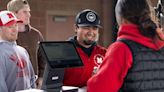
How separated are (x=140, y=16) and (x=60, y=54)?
50 cm

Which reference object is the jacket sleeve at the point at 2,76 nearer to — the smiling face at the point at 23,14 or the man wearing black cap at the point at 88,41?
the man wearing black cap at the point at 88,41

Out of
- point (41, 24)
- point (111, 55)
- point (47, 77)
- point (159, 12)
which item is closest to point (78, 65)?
point (47, 77)

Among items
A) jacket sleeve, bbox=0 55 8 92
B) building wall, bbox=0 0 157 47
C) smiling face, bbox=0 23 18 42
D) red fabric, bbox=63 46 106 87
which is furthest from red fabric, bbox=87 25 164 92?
building wall, bbox=0 0 157 47

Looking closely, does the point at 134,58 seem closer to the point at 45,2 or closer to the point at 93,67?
the point at 93,67

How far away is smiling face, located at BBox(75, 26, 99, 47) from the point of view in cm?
283

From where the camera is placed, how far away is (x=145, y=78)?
1.82 metres

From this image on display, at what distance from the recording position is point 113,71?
1.76 meters

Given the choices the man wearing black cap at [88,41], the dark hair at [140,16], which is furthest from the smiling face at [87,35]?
the dark hair at [140,16]

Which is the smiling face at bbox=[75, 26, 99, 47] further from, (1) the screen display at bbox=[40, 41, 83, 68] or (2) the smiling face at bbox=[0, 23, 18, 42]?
(1) the screen display at bbox=[40, 41, 83, 68]

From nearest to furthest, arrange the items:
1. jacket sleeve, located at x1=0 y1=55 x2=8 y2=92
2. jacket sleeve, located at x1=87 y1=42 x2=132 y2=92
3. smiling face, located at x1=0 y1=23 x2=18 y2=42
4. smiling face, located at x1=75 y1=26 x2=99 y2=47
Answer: jacket sleeve, located at x1=87 y1=42 x2=132 y2=92 → jacket sleeve, located at x1=0 y1=55 x2=8 y2=92 → smiling face, located at x1=0 y1=23 x2=18 y2=42 → smiling face, located at x1=75 y1=26 x2=99 y2=47

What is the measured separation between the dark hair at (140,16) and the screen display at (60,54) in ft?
1.41

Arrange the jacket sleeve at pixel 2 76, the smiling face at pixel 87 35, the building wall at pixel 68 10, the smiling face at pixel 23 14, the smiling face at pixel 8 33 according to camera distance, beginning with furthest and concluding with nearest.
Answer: the building wall at pixel 68 10 < the smiling face at pixel 23 14 < the smiling face at pixel 87 35 < the smiling face at pixel 8 33 < the jacket sleeve at pixel 2 76

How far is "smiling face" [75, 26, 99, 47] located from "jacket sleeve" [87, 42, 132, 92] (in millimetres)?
1034

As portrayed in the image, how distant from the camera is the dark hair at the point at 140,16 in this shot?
185cm
